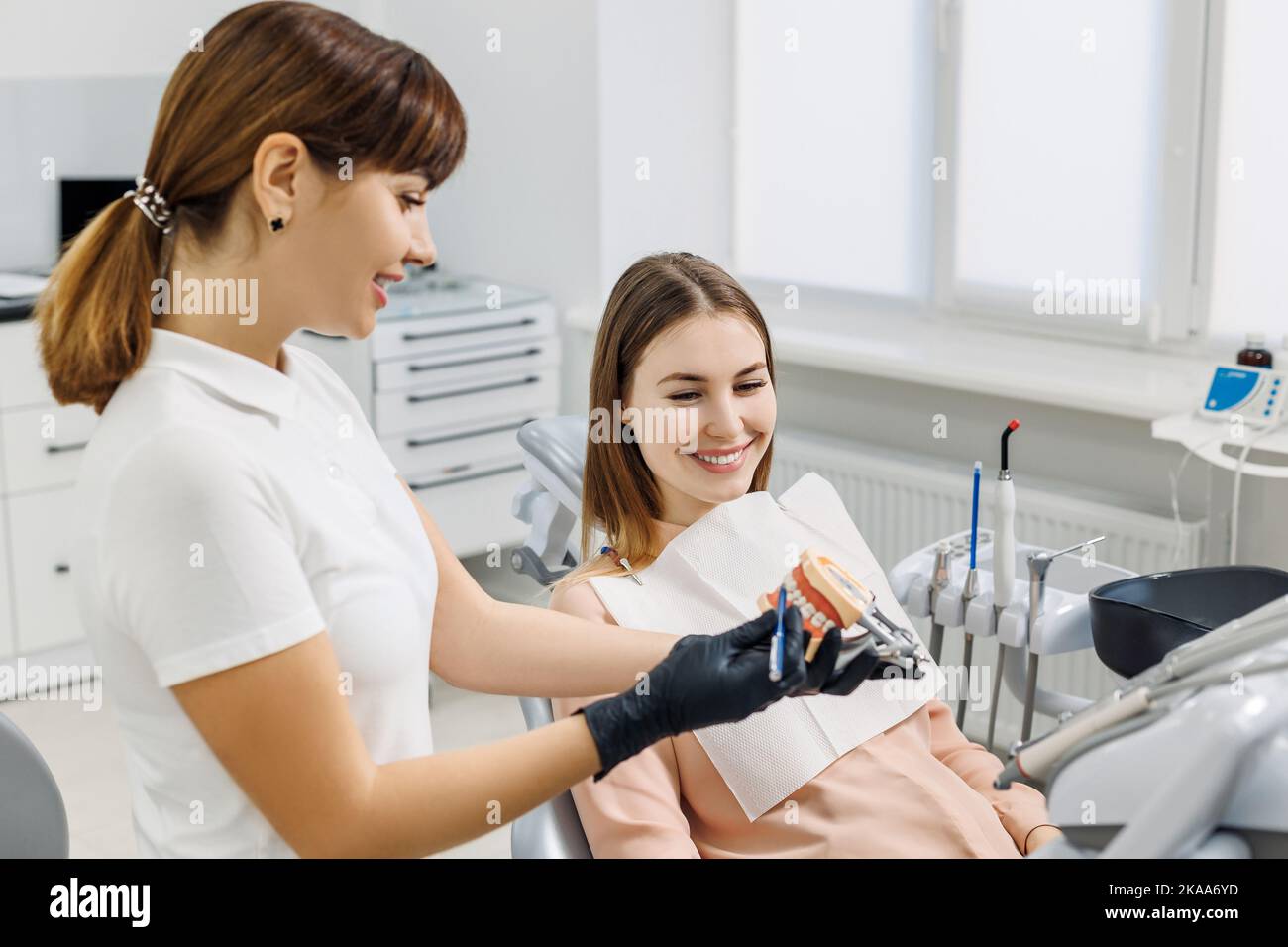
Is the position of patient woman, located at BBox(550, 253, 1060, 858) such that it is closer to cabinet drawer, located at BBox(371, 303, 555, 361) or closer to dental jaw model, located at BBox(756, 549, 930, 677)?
dental jaw model, located at BBox(756, 549, 930, 677)

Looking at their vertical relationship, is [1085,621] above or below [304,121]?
below

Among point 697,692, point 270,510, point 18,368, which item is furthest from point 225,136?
point 18,368

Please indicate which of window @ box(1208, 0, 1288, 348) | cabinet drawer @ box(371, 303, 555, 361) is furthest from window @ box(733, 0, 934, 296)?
window @ box(1208, 0, 1288, 348)

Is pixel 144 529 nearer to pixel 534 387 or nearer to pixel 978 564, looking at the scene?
pixel 978 564

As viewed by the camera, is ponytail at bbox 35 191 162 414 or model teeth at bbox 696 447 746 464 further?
model teeth at bbox 696 447 746 464

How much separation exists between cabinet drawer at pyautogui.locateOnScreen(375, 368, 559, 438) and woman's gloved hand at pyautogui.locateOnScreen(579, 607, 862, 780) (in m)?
2.29

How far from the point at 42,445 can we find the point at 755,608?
Answer: 223 cm

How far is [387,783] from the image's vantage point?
105 cm

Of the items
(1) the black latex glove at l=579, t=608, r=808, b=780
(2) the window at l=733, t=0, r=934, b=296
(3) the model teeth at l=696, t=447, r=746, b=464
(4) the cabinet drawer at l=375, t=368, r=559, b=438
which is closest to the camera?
(1) the black latex glove at l=579, t=608, r=808, b=780

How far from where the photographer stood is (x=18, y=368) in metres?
3.15

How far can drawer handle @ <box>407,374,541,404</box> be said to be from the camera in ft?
11.1

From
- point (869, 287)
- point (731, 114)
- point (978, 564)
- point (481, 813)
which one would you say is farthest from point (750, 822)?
point (731, 114)

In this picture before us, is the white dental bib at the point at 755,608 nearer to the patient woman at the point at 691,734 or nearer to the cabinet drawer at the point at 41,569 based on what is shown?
the patient woman at the point at 691,734
